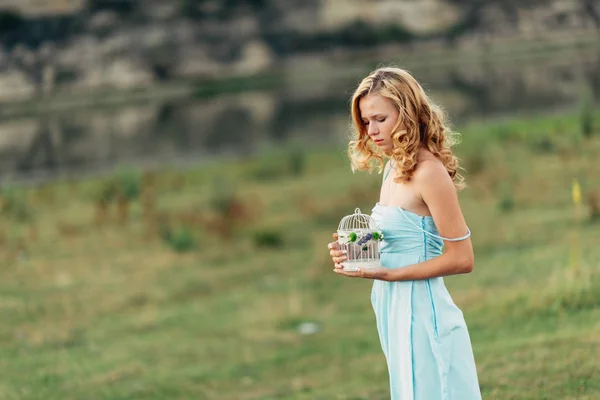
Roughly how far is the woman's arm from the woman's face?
0.53ft

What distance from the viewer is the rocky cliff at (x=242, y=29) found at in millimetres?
58688

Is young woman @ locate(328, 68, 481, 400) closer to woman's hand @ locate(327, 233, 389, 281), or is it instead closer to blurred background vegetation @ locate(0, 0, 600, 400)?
woman's hand @ locate(327, 233, 389, 281)

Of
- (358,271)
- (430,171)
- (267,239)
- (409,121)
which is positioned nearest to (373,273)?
(358,271)

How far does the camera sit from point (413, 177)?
120 inches

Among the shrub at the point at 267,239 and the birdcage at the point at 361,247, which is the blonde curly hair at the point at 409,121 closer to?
the birdcage at the point at 361,247

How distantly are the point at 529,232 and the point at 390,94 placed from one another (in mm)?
9405

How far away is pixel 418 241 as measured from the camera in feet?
10.2

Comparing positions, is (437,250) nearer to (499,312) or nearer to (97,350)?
(499,312)

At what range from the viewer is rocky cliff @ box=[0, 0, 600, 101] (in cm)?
5869

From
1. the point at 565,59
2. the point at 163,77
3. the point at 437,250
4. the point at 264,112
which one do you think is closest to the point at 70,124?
the point at 264,112

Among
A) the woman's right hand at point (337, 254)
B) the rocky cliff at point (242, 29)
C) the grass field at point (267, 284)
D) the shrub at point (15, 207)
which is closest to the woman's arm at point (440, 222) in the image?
the woman's right hand at point (337, 254)

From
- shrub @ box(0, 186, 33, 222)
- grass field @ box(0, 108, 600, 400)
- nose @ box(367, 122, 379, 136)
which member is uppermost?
shrub @ box(0, 186, 33, 222)

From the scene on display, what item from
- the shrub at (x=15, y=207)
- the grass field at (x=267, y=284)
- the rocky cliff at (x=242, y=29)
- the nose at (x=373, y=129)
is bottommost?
the grass field at (x=267, y=284)

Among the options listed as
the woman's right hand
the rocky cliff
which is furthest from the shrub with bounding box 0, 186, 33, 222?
the rocky cliff
